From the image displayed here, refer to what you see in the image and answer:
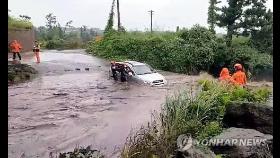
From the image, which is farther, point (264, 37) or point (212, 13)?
point (212, 13)

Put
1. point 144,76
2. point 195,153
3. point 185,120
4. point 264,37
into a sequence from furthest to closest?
1. point 264,37
2. point 144,76
3. point 185,120
4. point 195,153

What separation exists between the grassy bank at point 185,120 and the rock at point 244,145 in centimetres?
43

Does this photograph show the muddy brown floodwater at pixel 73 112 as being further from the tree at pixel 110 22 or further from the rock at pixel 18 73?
the tree at pixel 110 22

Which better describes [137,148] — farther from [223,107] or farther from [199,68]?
[199,68]

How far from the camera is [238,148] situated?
7.50m

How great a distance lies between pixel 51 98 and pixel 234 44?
1941 centimetres

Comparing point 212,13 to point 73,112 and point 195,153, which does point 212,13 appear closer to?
point 73,112

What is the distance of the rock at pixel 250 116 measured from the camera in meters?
Answer: 8.51

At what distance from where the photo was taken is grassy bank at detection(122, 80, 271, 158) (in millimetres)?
7054

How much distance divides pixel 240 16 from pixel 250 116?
82.2 feet

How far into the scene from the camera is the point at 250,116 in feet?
28.6

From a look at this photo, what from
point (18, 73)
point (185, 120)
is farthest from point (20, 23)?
point (185, 120)

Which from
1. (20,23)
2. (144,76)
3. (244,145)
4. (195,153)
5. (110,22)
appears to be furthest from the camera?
(110,22)
